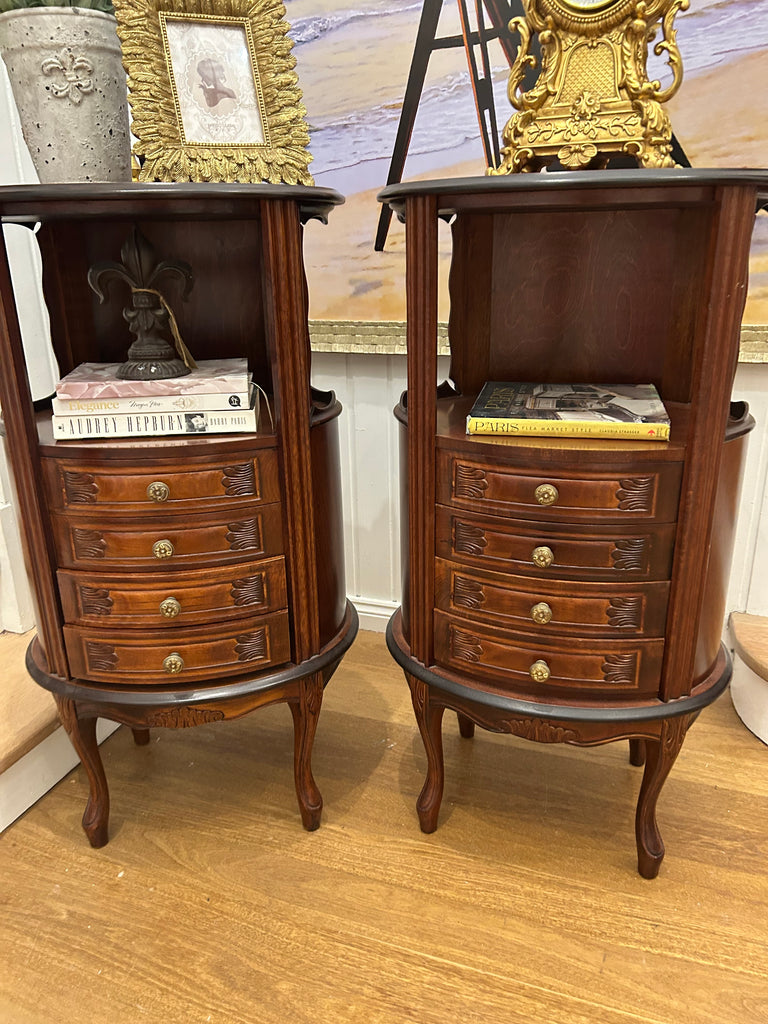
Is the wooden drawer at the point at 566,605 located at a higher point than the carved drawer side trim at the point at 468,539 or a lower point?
lower

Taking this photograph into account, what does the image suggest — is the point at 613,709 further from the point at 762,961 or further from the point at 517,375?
the point at 517,375

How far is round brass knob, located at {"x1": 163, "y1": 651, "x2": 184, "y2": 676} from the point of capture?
1.42 meters

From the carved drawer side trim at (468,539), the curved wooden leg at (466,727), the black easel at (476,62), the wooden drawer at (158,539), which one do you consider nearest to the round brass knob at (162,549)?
the wooden drawer at (158,539)

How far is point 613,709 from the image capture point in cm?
135

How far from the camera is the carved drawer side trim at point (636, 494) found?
125 cm

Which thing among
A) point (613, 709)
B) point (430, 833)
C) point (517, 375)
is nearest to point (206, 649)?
point (430, 833)

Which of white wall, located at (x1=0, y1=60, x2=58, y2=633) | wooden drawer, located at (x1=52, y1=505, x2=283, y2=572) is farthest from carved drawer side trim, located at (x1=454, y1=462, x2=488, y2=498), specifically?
white wall, located at (x1=0, y1=60, x2=58, y2=633)

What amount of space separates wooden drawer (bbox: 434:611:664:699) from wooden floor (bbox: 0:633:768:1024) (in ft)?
1.34

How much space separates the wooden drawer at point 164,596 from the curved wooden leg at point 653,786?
762 mm

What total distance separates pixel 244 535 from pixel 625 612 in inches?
26.8

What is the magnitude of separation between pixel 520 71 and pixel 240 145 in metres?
0.51

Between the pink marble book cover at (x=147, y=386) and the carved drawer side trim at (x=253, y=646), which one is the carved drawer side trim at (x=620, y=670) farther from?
the pink marble book cover at (x=147, y=386)

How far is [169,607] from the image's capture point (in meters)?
1.40

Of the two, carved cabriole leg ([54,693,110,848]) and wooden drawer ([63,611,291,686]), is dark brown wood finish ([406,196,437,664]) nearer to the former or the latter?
wooden drawer ([63,611,291,686])
